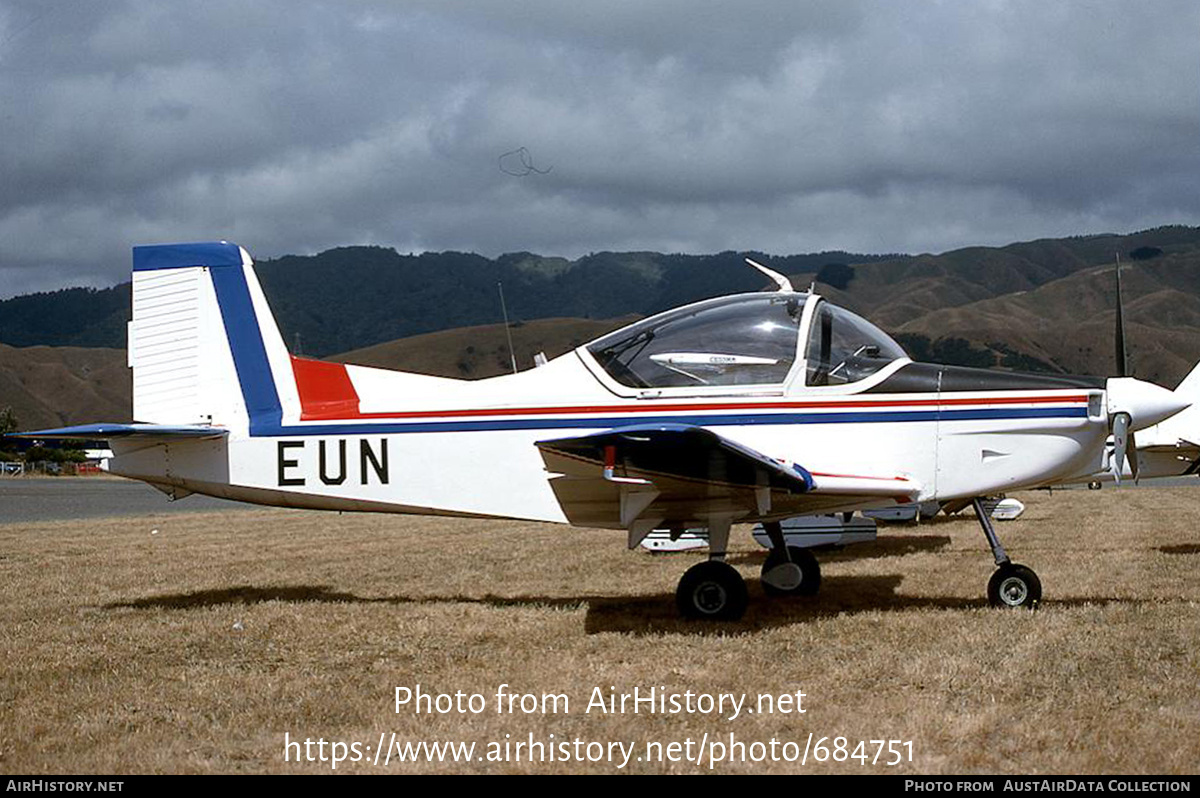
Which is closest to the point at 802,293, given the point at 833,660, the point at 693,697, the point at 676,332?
the point at 676,332

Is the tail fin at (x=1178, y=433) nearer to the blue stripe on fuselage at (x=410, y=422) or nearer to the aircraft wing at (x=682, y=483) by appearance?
the blue stripe on fuselage at (x=410, y=422)

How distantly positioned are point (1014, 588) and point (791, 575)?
→ 1639 millimetres

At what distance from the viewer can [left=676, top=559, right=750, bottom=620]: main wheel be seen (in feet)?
24.7

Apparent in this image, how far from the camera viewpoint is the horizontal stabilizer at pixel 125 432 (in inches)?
313

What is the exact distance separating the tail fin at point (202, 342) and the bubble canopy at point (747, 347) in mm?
2956

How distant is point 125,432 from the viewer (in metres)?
8.38

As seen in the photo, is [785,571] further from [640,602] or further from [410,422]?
[410,422]

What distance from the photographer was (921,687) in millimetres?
5539

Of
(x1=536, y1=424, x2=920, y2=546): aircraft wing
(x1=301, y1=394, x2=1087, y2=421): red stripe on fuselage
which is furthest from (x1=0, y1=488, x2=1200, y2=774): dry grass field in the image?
(x1=301, y1=394, x2=1087, y2=421): red stripe on fuselage

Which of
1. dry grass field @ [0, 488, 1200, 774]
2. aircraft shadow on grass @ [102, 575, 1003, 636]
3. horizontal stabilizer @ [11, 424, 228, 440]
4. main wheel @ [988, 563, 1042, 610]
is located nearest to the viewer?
dry grass field @ [0, 488, 1200, 774]

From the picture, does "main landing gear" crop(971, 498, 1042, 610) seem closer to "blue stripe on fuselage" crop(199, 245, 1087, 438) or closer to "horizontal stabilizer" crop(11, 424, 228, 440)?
"blue stripe on fuselage" crop(199, 245, 1087, 438)

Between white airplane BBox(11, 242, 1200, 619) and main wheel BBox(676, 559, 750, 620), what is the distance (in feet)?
0.05

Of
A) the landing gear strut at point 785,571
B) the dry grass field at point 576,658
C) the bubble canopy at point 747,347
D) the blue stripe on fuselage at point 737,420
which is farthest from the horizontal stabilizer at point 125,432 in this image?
the landing gear strut at point 785,571
